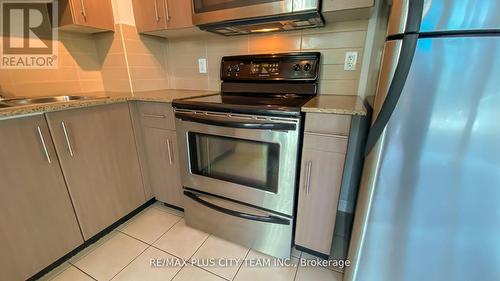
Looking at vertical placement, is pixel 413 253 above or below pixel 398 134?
below

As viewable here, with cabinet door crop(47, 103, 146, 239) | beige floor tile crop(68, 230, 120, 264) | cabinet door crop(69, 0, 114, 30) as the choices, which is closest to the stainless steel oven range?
cabinet door crop(47, 103, 146, 239)

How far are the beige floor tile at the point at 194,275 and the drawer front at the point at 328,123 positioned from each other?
3.25 ft

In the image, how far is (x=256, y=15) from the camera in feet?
4.10

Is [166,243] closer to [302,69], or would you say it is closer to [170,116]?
[170,116]

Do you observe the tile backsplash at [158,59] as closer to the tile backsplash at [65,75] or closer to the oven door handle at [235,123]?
the tile backsplash at [65,75]

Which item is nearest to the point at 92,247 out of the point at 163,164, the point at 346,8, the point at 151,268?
the point at 151,268

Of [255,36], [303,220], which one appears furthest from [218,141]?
[255,36]

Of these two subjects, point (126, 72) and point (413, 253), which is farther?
point (126, 72)

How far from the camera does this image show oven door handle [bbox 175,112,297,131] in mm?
1076

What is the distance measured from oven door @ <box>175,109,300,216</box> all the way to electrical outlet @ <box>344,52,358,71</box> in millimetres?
710

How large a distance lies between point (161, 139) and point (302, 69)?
1.13 metres

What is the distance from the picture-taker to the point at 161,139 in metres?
1.58

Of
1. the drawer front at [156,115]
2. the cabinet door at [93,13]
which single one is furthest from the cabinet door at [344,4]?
the cabinet door at [93,13]

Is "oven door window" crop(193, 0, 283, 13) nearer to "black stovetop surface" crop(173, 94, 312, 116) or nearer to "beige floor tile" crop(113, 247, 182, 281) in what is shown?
"black stovetop surface" crop(173, 94, 312, 116)
